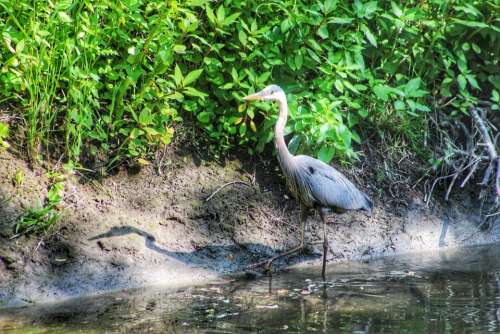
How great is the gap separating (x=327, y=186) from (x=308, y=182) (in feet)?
0.60

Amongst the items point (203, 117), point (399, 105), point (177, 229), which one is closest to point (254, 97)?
point (203, 117)

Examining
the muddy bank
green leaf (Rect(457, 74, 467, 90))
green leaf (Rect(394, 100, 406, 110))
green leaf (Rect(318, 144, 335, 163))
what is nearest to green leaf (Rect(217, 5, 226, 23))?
the muddy bank

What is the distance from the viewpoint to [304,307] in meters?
6.14

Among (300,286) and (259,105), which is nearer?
(300,286)

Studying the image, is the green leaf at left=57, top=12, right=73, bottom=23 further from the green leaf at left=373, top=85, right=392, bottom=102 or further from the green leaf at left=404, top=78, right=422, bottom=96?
the green leaf at left=404, top=78, right=422, bottom=96

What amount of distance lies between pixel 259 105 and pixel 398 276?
1.96 meters

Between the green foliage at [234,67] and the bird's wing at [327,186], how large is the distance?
325mm

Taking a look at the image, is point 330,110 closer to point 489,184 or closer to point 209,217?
point 209,217

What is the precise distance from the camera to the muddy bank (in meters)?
6.57

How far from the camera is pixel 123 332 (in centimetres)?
548

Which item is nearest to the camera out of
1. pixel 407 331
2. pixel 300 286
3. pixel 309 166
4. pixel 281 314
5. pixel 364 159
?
pixel 407 331

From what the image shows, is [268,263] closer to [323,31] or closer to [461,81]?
[323,31]

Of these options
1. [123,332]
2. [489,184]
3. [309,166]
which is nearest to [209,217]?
[309,166]

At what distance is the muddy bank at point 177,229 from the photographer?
259 inches
